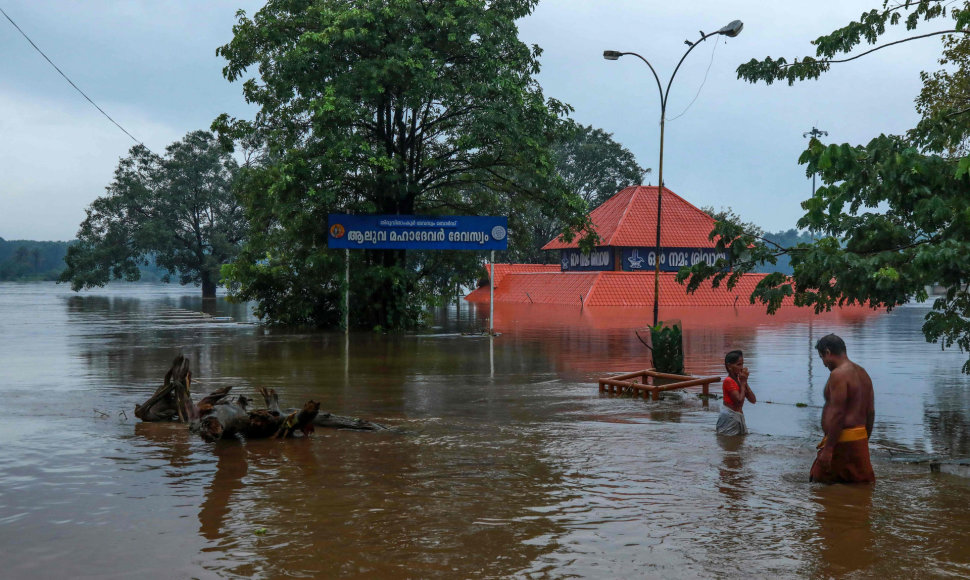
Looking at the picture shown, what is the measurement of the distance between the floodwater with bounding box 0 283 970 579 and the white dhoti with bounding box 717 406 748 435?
0.24 m

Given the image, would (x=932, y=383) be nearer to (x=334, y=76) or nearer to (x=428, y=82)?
(x=428, y=82)

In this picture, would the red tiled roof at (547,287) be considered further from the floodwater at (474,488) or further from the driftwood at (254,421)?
the driftwood at (254,421)

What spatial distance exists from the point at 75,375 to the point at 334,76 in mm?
16094

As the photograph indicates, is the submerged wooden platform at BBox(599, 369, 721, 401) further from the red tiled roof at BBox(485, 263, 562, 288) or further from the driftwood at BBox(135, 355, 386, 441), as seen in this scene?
the red tiled roof at BBox(485, 263, 562, 288)

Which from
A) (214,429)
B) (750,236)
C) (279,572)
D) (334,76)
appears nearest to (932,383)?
(750,236)

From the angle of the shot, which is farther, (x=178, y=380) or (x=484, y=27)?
(x=484, y=27)

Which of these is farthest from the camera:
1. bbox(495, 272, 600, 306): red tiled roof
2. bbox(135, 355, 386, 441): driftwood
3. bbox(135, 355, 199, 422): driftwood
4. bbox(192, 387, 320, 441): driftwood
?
bbox(495, 272, 600, 306): red tiled roof

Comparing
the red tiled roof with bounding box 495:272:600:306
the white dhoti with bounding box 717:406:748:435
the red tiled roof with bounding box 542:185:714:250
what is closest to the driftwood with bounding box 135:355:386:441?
the white dhoti with bounding box 717:406:748:435

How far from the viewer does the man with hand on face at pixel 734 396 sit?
10.2m

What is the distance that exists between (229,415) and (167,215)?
2520 inches

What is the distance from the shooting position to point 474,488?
7.78 meters

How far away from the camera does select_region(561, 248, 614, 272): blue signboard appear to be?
193 feet

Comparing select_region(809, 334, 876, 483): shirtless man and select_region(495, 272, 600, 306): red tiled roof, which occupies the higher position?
select_region(495, 272, 600, 306): red tiled roof

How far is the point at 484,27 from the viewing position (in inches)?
1139
